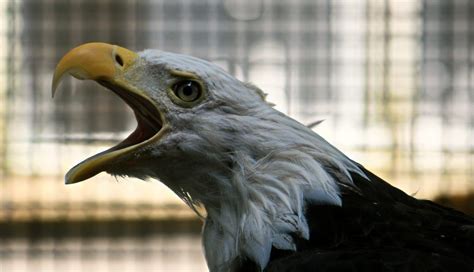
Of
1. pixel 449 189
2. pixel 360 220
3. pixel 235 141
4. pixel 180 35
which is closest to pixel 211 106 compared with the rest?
pixel 235 141

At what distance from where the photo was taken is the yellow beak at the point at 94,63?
2605 millimetres

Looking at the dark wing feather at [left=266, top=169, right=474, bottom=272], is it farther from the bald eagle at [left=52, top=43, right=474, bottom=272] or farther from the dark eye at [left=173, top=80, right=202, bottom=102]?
the dark eye at [left=173, top=80, right=202, bottom=102]

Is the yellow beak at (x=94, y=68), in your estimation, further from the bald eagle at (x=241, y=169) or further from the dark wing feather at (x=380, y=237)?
the dark wing feather at (x=380, y=237)

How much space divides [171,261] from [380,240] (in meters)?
4.61

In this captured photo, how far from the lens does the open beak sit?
101 inches

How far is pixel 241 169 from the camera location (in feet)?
8.49

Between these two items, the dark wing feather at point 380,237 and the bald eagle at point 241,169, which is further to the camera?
the bald eagle at point 241,169

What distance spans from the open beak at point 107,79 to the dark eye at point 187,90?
0.23 feet

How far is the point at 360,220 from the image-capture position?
2486mm

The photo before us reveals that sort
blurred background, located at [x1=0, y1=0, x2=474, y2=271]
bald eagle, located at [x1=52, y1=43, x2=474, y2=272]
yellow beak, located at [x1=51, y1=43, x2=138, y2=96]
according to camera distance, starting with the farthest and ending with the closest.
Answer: blurred background, located at [x1=0, y1=0, x2=474, y2=271] < yellow beak, located at [x1=51, y1=43, x2=138, y2=96] < bald eagle, located at [x1=52, y1=43, x2=474, y2=272]

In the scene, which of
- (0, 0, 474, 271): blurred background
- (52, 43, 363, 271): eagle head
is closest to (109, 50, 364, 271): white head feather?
(52, 43, 363, 271): eagle head

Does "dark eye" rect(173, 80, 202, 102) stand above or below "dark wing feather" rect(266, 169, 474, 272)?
above

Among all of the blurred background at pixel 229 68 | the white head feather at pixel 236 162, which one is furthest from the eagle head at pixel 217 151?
the blurred background at pixel 229 68

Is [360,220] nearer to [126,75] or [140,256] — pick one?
[126,75]
